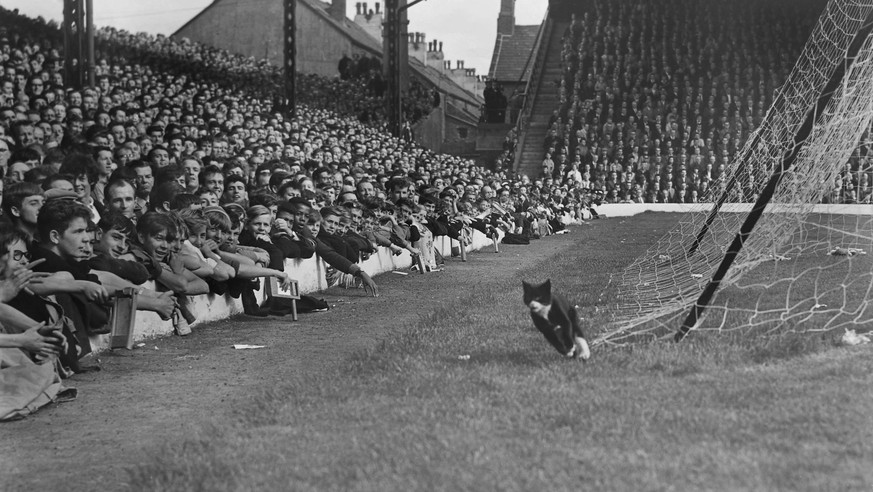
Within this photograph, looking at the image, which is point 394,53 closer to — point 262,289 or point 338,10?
point 262,289

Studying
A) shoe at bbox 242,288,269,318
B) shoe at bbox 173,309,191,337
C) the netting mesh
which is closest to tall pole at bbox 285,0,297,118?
the netting mesh

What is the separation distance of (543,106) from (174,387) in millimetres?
49192

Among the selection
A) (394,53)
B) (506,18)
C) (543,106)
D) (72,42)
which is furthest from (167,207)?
(506,18)

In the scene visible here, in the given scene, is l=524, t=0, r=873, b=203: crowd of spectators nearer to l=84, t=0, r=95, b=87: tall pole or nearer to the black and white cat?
l=84, t=0, r=95, b=87: tall pole

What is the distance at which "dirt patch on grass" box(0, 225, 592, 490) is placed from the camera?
18.6 ft

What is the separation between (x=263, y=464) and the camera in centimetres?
509

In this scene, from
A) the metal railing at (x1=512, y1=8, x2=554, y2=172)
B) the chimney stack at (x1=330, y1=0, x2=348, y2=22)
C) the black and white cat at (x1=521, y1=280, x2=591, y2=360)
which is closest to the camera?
the black and white cat at (x1=521, y1=280, x2=591, y2=360)

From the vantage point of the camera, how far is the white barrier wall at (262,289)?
32.2ft

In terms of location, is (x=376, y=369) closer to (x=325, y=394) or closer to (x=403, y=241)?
(x=325, y=394)

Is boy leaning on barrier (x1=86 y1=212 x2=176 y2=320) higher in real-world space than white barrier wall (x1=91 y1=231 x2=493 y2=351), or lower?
higher

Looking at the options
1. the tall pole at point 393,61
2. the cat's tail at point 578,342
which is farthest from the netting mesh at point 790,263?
the tall pole at point 393,61

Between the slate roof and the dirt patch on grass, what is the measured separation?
238ft

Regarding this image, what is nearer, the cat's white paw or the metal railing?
the cat's white paw

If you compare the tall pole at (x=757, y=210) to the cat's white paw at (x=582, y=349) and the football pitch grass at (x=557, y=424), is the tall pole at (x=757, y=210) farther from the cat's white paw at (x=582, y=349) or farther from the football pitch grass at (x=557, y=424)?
the cat's white paw at (x=582, y=349)
